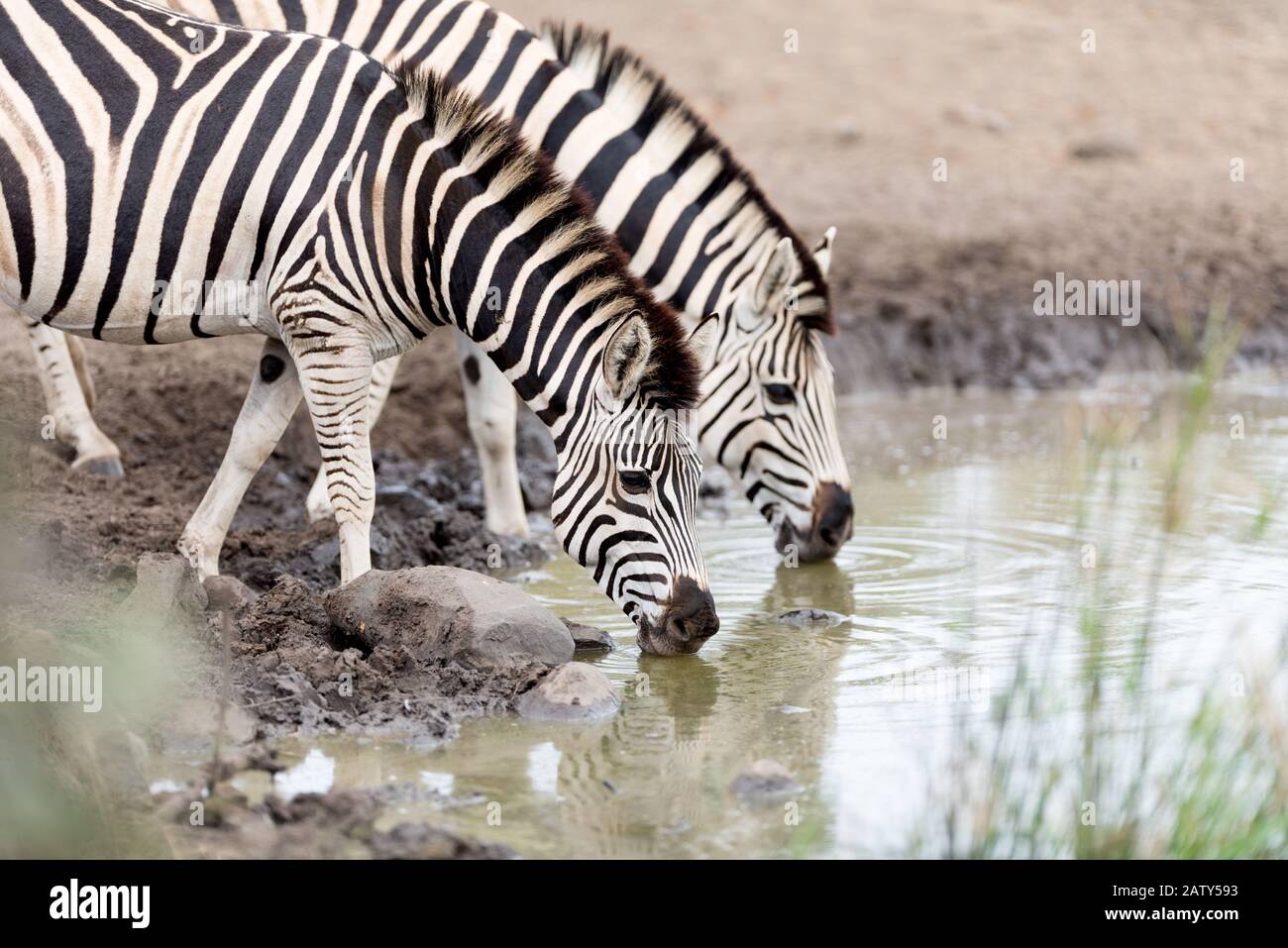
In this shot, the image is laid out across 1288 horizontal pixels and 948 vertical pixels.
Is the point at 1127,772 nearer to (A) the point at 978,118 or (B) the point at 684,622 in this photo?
(B) the point at 684,622

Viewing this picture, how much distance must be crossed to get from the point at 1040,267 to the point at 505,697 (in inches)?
304

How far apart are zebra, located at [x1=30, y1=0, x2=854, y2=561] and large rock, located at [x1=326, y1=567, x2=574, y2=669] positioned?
1842mm

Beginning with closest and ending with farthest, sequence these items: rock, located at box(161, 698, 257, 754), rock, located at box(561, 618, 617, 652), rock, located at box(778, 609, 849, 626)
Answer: rock, located at box(161, 698, 257, 754)
rock, located at box(561, 618, 617, 652)
rock, located at box(778, 609, 849, 626)

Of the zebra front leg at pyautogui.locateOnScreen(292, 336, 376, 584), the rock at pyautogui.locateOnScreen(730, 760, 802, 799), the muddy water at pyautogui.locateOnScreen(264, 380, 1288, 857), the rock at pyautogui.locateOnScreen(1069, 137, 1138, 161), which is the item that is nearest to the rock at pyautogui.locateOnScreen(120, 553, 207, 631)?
the zebra front leg at pyautogui.locateOnScreen(292, 336, 376, 584)

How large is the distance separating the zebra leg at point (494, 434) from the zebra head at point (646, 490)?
215 cm

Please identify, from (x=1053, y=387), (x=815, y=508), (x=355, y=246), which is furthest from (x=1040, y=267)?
(x=355, y=246)

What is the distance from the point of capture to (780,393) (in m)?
7.44

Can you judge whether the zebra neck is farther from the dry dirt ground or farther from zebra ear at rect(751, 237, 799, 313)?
the dry dirt ground

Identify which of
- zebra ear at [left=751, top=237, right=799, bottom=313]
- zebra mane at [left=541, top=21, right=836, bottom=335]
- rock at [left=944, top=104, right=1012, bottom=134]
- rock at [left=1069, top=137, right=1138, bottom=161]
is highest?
rock at [left=944, top=104, right=1012, bottom=134]

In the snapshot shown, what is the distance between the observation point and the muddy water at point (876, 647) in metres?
4.61

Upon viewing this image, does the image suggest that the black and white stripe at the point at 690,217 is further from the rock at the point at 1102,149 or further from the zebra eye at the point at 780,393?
the rock at the point at 1102,149

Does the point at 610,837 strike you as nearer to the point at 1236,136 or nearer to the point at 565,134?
the point at 565,134

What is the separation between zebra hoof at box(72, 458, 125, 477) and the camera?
26.5 feet

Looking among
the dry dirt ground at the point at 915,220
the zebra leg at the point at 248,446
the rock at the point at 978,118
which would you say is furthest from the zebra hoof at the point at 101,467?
the rock at the point at 978,118
